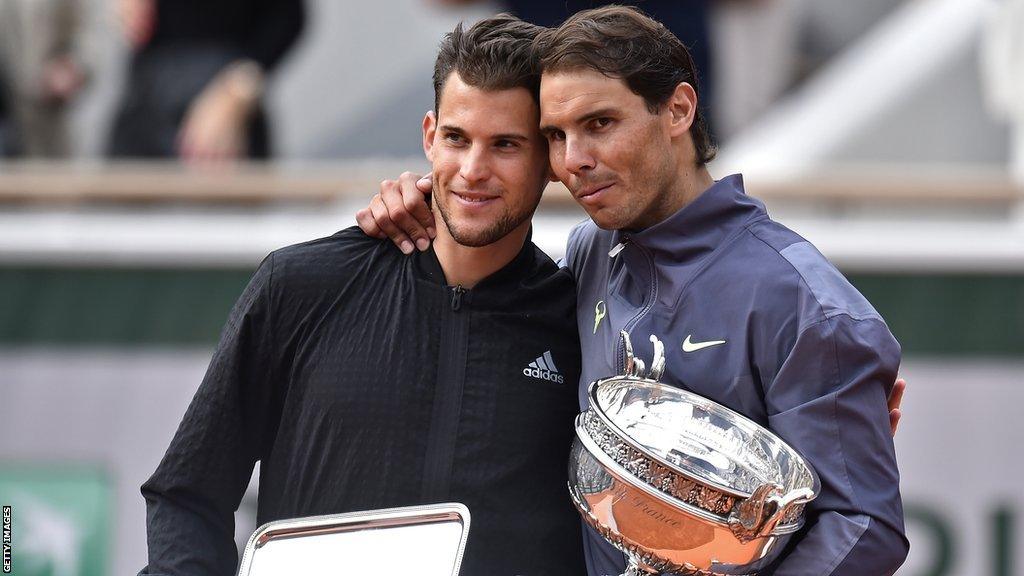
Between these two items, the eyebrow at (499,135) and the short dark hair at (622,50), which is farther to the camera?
the eyebrow at (499,135)

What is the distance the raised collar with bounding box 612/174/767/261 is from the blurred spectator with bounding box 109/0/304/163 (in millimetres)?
3580

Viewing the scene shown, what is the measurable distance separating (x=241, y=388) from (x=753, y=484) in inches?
35.1

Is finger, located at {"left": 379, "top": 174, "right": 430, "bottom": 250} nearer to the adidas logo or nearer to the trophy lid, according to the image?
the adidas logo

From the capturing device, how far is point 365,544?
2301 millimetres

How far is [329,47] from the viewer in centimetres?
834

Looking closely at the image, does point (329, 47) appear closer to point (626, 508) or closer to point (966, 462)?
point (966, 462)

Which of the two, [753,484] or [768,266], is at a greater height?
[768,266]

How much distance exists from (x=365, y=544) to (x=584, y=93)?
2.58ft

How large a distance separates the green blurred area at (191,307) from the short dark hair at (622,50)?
10.1ft

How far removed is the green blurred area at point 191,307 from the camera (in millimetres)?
5426

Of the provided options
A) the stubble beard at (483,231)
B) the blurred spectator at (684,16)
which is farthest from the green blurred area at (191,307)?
the stubble beard at (483,231)

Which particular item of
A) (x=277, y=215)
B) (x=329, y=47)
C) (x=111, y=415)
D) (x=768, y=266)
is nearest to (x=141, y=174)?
(x=277, y=215)

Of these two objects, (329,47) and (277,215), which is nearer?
(277,215)

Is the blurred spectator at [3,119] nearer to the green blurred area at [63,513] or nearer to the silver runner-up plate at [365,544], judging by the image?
the green blurred area at [63,513]
